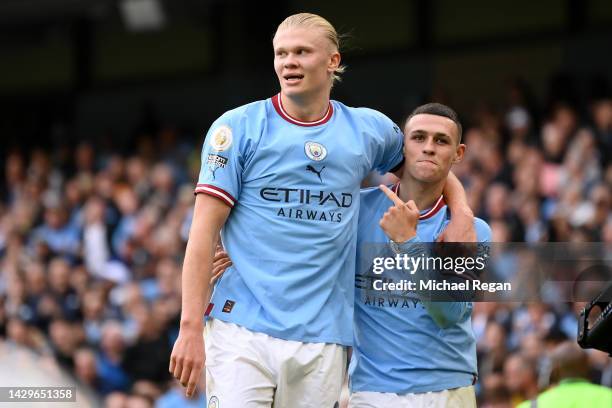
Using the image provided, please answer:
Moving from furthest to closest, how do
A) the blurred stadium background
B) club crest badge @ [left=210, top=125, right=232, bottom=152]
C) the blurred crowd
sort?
1. the blurred stadium background
2. the blurred crowd
3. club crest badge @ [left=210, top=125, right=232, bottom=152]

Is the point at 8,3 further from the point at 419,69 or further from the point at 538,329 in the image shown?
the point at 538,329

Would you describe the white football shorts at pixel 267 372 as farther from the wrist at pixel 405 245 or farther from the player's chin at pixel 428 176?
the player's chin at pixel 428 176

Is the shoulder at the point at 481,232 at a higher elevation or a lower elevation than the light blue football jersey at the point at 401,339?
higher

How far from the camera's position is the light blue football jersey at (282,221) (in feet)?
15.7

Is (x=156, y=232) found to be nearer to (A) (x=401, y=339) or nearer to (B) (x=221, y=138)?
(A) (x=401, y=339)

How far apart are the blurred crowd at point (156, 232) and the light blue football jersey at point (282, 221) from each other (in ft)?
12.0

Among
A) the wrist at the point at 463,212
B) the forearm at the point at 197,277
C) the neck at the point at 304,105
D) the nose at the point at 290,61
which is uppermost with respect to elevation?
the nose at the point at 290,61

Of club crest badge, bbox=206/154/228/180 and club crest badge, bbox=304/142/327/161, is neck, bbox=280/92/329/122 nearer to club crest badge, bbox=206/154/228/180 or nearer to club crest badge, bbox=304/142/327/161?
club crest badge, bbox=304/142/327/161

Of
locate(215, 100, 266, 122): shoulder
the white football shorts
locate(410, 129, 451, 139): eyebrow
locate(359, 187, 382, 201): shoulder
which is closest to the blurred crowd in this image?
locate(359, 187, 382, 201): shoulder

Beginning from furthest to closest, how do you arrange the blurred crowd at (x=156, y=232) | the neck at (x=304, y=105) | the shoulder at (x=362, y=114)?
the blurred crowd at (x=156, y=232) < the shoulder at (x=362, y=114) < the neck at (x=304, y=105)

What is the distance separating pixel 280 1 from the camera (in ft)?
56.8

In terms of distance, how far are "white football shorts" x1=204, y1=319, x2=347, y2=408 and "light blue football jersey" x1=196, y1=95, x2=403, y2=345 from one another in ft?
0.15

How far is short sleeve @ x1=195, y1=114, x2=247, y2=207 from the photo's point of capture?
4797 millimetres

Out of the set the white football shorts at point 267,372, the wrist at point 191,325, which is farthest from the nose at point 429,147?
the wrist at point 191,325
